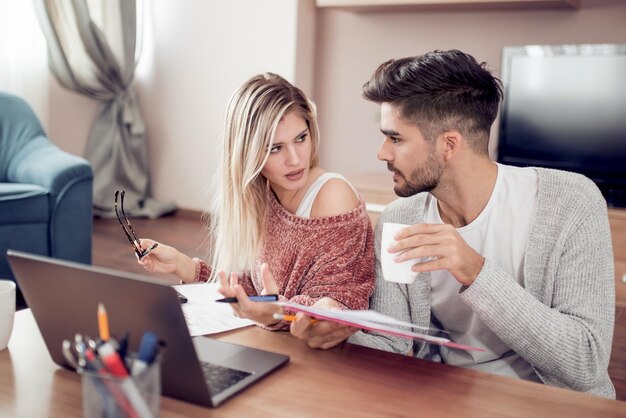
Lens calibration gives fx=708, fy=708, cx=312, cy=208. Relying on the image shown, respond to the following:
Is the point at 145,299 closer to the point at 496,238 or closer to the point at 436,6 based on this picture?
the point at 496,238

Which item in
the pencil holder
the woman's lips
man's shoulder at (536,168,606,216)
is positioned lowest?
the pencil holder

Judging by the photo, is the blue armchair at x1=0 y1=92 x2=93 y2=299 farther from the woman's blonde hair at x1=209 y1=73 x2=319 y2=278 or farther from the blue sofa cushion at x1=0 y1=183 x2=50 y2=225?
the woman's blonde hair at x1=209 y1=73 x2=319 y2=278

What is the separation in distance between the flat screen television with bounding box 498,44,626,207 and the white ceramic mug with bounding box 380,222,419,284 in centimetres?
264

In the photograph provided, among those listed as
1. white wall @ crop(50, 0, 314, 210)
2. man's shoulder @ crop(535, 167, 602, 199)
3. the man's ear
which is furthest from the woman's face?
white wall @ crop(50, 0, 314, 210)

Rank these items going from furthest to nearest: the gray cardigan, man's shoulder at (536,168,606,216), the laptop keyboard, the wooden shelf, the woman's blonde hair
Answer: the wooden shelf
the woman's blonde hair
man's shoulder at (536,168,606,216)
the gray cardigan
the laptop keyboard

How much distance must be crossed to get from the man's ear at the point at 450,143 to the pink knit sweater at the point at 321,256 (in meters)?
0.21

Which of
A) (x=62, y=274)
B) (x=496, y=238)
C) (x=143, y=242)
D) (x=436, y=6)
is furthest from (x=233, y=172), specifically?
(x=436, y=6)

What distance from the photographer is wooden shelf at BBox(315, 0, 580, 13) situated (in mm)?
3564

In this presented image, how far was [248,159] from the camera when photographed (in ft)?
4.88

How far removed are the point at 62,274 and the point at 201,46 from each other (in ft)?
13.6

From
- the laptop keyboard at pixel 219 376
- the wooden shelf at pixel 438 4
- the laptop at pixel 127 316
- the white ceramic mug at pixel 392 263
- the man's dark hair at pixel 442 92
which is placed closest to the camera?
the laptop at pixel 127 316

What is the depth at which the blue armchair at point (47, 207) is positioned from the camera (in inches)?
113

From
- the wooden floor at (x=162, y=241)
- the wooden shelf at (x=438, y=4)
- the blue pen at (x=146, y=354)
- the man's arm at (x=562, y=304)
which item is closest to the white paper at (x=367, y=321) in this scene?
the man's arm at (x=562, y=304)

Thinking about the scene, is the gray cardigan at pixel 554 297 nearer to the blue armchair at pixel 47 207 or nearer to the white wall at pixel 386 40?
the blue armchair at pixel 47 207
